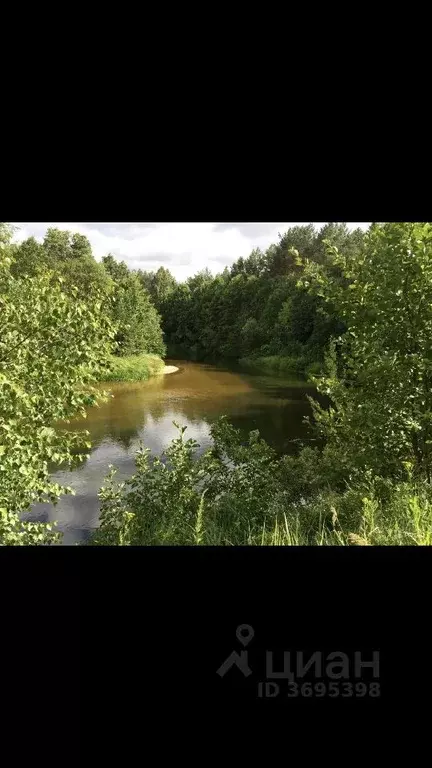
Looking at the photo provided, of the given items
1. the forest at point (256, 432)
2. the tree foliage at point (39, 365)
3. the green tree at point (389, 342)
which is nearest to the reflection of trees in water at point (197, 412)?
Result: the forest at point (256, 432)

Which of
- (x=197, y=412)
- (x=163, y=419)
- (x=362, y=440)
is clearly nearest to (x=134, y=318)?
(x=197, y=412)

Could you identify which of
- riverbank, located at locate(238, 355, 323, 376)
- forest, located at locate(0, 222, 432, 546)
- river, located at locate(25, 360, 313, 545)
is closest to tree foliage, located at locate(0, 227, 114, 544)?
forest, located at locate(0, 222, 432, 546)

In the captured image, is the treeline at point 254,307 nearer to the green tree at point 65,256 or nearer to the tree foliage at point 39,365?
the green tree at point 65,256

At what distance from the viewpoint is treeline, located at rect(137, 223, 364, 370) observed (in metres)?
18.1

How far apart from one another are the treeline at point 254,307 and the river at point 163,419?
7.58ft

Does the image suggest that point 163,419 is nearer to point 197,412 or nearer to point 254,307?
point 197,412

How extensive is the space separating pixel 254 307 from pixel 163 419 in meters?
17.9

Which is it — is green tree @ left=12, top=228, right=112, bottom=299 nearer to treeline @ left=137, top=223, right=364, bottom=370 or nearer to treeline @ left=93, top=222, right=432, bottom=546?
treeline @ left=137, top=223, right=364, bottom=370

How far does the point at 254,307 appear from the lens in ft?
91.8

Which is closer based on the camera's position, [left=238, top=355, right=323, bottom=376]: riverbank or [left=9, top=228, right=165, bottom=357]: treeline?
[left=9, top=228, right=165, bottom=357]: treeline

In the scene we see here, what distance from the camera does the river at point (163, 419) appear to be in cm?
630

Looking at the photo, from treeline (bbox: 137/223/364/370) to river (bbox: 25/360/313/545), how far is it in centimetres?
231
